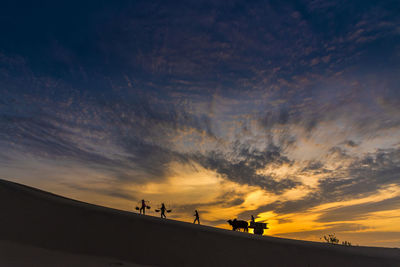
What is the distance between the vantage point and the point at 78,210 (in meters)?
13.8

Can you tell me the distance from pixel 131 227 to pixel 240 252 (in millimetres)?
5782

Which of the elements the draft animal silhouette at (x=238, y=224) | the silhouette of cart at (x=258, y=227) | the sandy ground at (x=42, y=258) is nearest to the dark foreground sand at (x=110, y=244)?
the sandy ground at (x=42, y=258)

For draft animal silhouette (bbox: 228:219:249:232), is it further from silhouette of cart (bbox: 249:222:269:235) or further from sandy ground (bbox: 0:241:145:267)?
sandy ground (bbox: 0:241:145:267)

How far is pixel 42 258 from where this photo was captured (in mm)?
7461

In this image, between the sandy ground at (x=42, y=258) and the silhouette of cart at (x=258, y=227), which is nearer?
the sandy ground at (x=42, y=258)

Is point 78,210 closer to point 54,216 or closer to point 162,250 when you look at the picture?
point 54,216

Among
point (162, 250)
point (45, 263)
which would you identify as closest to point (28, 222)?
point (45, 263)

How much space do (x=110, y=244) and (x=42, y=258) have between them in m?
3.37

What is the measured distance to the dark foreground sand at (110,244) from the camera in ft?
27.8

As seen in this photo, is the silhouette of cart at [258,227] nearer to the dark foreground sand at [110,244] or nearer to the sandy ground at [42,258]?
A: the dark foreground sand at [110,244]

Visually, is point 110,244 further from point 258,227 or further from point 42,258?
point 258,227

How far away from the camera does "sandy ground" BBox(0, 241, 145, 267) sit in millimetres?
6801

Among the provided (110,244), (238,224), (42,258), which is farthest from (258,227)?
(42,258)

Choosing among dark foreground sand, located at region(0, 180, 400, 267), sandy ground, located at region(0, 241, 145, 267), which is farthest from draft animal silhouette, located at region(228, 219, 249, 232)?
sandy ground, located at region(0, 241, 145, 267)
